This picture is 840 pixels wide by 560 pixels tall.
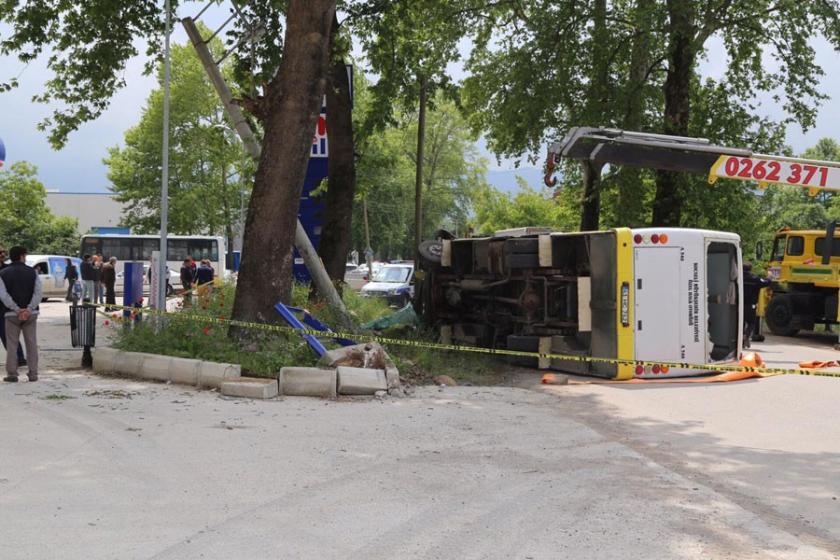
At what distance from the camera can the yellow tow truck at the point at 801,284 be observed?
865 inches

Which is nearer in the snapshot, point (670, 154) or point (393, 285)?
point (670, 154)

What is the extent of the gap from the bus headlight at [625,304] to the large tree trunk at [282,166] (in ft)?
15.9

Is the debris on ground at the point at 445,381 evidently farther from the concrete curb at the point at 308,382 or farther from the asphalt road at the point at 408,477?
the concrete curb at the point at 308,382

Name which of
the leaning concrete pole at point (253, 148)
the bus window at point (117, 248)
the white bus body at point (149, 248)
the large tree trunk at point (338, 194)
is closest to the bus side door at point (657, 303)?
the leaning concrete pole at point (253, 148)

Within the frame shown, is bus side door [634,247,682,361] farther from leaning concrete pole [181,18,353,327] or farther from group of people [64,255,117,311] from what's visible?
group of people [64,255,117,311]

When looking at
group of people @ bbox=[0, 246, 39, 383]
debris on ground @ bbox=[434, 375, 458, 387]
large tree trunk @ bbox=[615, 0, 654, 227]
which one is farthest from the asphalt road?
large tree trunk @ bbox=[615, 0, 654, 227]

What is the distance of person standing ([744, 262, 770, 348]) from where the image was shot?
18500 millimetres

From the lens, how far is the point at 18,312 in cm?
1110

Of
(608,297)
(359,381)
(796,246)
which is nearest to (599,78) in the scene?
(796,246)

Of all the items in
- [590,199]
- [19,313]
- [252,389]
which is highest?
[590,199]

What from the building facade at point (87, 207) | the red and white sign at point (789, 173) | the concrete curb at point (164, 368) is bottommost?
the concrete curb at point (164, 368)

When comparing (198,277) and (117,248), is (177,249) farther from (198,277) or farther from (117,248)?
(198,277)

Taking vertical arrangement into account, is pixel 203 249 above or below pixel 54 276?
above

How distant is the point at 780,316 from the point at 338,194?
12.8m
